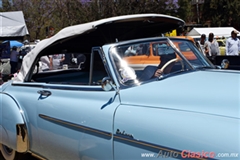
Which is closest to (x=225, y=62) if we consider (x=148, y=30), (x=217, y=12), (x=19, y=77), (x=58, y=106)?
(x=148, y=30)

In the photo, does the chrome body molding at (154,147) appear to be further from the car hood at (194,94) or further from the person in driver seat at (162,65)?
the person in driver seat at (162,65)

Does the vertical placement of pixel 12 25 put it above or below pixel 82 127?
above

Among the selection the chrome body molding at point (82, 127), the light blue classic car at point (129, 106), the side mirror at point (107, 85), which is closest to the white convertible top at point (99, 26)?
the light blue classic car at point (129, 106)

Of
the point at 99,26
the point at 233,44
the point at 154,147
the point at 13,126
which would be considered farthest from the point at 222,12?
the point at 154,147

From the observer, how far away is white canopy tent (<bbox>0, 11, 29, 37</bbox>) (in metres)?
10.5

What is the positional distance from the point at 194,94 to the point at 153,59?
118cm

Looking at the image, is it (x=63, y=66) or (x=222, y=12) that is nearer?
(x=63, y=66)

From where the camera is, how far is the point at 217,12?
34.8 metres

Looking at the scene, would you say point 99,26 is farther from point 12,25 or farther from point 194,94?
point 12,25

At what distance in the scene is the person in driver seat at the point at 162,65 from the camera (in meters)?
2.82

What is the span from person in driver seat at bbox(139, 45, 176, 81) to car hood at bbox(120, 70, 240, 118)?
182mm

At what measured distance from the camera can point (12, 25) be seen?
35.5 ft

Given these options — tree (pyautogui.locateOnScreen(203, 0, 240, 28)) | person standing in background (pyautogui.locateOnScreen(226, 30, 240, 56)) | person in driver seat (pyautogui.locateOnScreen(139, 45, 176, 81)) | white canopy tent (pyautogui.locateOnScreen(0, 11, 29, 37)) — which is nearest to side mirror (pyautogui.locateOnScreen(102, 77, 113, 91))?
person in driver seat (pyautogui.locateOnScreen(139, 45, 176, 81))

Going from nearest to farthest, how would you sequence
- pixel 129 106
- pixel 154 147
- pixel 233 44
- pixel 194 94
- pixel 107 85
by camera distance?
pixel 154 147 < pixel 194 94 < pixel 129 106 < pixel 107 85 < pixel 233 44
